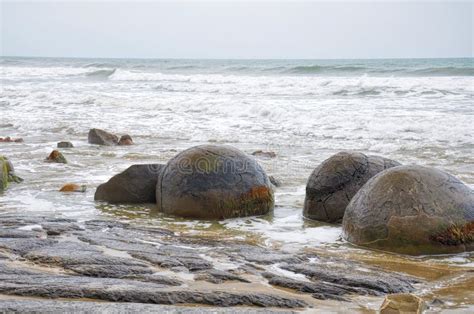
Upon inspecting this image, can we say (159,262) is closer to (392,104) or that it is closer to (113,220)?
(113,220)

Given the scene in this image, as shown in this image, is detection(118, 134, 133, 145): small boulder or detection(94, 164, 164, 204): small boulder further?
detection(118, 134, 133, 145): small boulder

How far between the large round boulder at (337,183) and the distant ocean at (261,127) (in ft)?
0.86

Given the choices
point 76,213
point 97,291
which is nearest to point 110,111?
point 76,213

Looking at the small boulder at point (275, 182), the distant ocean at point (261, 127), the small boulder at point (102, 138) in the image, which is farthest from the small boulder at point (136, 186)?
the small boulder at point (102, 138)

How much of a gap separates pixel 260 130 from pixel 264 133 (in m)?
0.48

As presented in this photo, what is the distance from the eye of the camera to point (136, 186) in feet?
24.1

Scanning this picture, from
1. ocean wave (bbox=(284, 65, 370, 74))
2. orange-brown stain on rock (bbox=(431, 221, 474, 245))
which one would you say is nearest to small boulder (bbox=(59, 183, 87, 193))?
orange-brown stain on rock (bbox=(431, 221, 474, 245))

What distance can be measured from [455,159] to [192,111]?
9.88 meters

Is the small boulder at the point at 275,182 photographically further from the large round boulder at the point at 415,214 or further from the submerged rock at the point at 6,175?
the submerged rock at the point at 6,175

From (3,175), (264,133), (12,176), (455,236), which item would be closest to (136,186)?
(3,175)

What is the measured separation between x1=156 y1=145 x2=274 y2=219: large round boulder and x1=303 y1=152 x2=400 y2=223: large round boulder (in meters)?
0.52

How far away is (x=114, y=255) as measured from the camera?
4656mm

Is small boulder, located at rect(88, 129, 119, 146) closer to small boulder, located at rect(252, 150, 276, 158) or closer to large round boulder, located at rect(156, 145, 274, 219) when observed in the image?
small boulder, located at rect(252, 150, 276, 158)

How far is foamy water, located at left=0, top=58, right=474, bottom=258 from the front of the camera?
7312 mm
